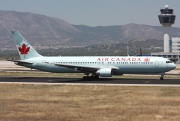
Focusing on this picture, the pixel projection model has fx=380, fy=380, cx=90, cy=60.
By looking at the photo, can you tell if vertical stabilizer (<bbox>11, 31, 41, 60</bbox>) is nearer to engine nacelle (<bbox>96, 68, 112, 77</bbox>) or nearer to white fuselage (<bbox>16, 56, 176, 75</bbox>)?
white fuselage (<bbox>16, 56, 176, 75</bbox>)

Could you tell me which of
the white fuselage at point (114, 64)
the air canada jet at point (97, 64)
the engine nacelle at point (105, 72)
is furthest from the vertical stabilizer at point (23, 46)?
the engine nacelle at point (105, 72)

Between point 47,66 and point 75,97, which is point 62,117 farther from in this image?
point 47,66

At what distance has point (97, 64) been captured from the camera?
204ft

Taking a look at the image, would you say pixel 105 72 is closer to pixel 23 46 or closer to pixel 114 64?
pixel 114 64

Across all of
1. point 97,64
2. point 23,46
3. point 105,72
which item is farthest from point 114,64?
point 23,46

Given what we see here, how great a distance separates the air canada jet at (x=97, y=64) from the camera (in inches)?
2347

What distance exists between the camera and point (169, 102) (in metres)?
35.1

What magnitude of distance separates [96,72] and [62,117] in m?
32.4

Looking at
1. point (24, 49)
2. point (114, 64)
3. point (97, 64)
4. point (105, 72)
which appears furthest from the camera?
point (24, 49)

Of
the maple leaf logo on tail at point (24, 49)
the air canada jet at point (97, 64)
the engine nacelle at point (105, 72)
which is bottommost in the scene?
the engine nacelle at point (105, 72)

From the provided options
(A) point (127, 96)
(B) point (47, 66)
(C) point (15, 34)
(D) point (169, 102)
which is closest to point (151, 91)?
(A) point (127, 96)

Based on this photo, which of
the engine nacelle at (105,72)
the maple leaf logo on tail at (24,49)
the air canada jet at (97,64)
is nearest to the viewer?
the engine nacelle at (105,72)

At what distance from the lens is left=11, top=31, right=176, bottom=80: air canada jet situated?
5962cm

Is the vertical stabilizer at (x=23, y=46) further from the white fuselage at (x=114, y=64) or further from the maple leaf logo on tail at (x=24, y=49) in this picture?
the white fuselage at (x=114, y=64)
